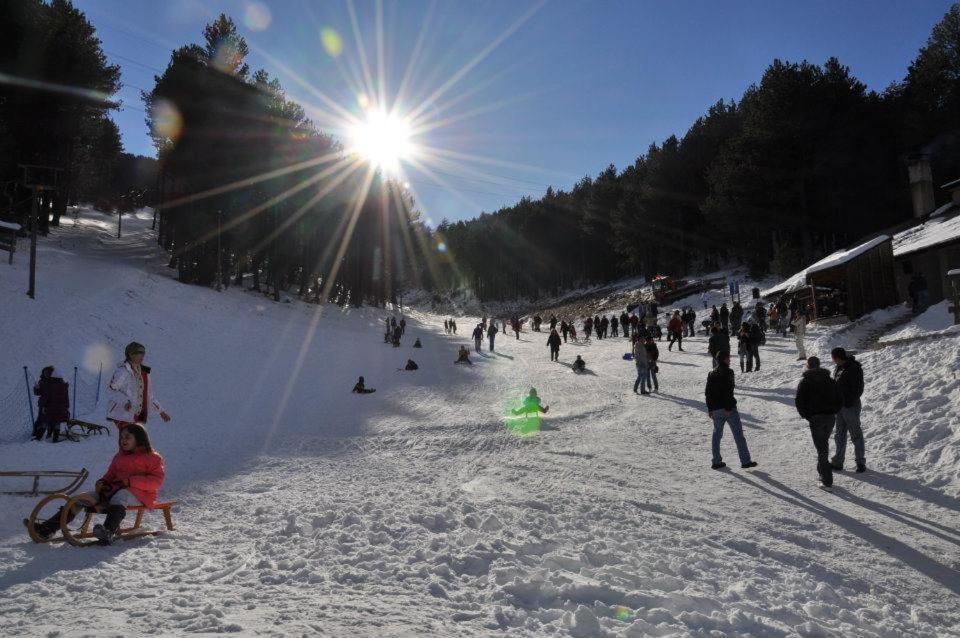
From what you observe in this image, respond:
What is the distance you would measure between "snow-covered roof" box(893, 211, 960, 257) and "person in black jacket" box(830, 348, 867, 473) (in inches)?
616

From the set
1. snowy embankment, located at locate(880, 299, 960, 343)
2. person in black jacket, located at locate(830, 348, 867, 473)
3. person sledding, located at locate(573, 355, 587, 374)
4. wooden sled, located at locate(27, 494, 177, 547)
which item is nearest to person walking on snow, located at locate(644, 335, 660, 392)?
person sledding, located at locate(573, 355, 587, 374)

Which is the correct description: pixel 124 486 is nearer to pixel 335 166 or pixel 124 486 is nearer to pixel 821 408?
pixel 821 408

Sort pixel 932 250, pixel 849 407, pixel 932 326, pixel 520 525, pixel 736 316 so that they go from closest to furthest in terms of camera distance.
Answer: pixel 520 525 < pixel 849 407 < pixel 932 326 < pixel 932 250 < pixel 736 316

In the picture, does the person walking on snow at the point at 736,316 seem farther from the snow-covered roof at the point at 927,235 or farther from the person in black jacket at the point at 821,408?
the person in black jacket at the point at 821,408

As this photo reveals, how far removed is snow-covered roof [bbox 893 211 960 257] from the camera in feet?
61.8

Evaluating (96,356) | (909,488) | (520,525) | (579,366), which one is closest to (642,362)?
(579,366)

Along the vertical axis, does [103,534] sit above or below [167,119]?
below

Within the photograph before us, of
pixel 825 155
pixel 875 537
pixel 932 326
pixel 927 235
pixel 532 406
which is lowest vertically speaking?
pixel 875 537

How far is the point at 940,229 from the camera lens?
810 inches

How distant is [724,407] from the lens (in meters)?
7.47

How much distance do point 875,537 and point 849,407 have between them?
251 centimetres

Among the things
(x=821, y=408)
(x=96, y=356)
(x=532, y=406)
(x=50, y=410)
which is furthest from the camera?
(x=96, y=356)

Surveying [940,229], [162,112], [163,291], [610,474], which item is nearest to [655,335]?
[940,229]

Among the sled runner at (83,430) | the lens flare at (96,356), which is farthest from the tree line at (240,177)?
the sled runner at (83,430)
